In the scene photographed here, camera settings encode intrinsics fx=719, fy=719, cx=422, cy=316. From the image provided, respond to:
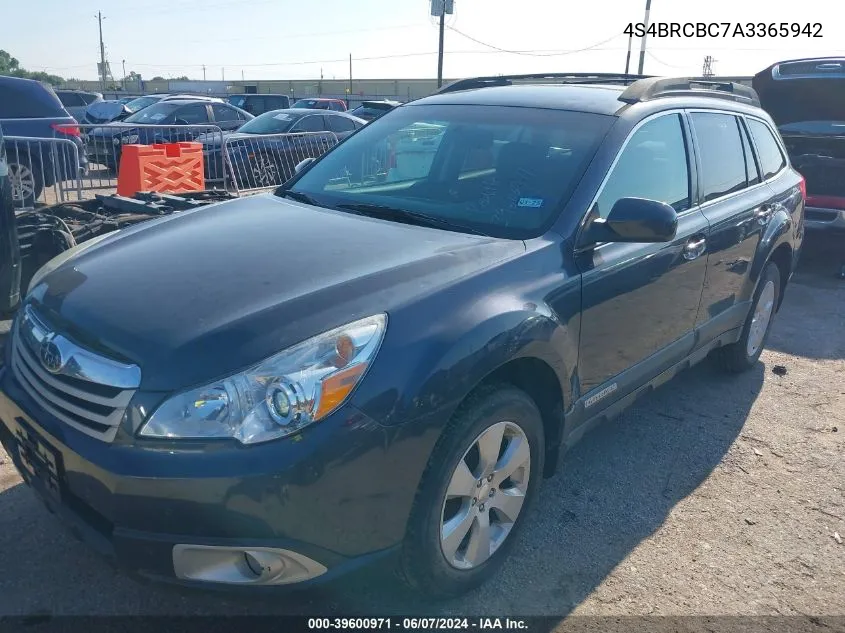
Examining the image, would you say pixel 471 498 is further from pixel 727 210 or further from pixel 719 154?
pixel 719 154

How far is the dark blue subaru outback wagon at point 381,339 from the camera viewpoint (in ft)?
6.66

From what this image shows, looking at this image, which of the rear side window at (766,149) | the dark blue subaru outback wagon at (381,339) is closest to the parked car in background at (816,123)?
the rear side window at (766,149)

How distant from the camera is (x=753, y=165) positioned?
4.67 metres

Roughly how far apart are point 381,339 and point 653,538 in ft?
5.83

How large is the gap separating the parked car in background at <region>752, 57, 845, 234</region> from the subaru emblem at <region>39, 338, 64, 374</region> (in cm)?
791

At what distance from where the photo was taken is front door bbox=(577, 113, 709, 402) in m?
3.08

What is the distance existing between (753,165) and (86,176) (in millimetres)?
9804

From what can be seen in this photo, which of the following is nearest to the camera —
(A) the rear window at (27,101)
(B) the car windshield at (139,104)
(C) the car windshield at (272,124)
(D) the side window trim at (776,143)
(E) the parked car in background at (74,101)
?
(D) the side window trim at (776,143)

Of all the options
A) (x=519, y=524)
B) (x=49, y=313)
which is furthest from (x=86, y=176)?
(x=519, y=524)

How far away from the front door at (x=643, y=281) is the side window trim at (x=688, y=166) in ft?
0.04

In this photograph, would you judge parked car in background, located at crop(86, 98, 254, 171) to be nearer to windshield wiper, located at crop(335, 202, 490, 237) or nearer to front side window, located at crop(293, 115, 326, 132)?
Answer: front side window, located at crop(293, 115, 326, 132)

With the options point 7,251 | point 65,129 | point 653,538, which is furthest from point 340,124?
point 653,538

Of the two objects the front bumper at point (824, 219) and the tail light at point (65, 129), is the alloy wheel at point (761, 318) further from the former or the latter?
the tail light at point (65, 129)

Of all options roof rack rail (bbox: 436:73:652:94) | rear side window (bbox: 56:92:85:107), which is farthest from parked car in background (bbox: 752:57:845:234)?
rear side window (bbox: 56:92:85:107)
